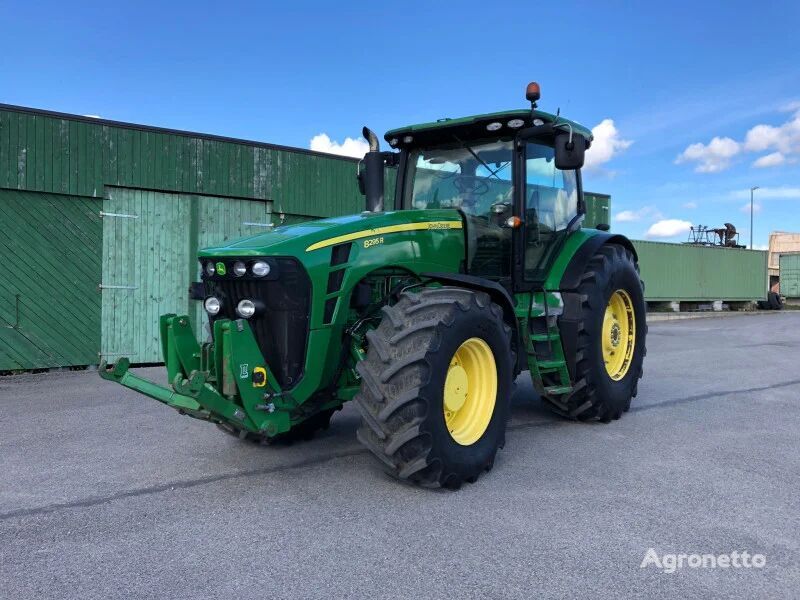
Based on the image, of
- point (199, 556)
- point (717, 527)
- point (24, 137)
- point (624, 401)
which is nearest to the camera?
point (199, 556)

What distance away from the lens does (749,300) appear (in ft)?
90.3

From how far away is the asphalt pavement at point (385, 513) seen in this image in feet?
9.25

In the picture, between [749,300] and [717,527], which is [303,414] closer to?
[717,527]

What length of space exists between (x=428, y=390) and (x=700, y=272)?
942 inches

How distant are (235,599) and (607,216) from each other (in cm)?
1806

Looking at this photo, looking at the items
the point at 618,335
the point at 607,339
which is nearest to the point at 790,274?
the point at 618,335

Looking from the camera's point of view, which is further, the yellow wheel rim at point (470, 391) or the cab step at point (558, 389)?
the cab step at point (558, 389)

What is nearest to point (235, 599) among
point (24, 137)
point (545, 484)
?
point (545, 484)

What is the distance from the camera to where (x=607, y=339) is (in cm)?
598

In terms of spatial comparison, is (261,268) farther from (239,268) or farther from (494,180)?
(494,180)

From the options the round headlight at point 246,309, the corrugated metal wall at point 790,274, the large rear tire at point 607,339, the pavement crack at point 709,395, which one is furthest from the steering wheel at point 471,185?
the corrugated metal wall at point 790,274

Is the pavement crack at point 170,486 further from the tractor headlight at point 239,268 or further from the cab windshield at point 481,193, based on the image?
the cab windshield at point 481,193

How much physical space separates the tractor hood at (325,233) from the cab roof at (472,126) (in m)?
0.95

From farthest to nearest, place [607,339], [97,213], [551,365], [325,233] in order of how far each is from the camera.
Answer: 1. [97,213]
2. [607,339]
3. [551,365]
4. [325,233]
